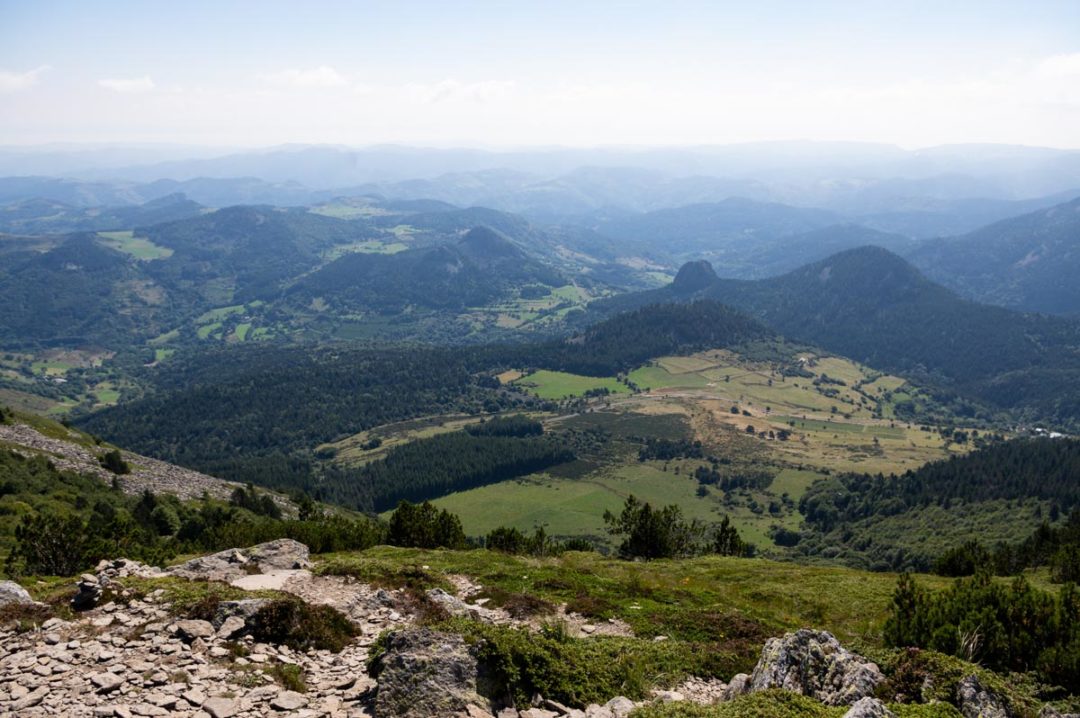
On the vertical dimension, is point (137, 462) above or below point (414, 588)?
below

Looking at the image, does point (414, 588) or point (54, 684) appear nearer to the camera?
point (54, 684)

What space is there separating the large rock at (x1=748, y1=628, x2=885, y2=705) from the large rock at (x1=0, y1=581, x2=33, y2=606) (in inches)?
1237

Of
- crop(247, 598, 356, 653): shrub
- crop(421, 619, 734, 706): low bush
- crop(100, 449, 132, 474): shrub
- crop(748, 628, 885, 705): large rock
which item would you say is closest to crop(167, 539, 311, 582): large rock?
crop(247, 598, 356, 653): shrub

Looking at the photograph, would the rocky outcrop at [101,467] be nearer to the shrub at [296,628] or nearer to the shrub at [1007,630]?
the shrub at [296,628]

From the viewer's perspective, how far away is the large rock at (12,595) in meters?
27.1

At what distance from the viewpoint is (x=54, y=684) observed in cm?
2041

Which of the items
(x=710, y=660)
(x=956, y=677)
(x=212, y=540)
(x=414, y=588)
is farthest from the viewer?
(x=212, y=540)

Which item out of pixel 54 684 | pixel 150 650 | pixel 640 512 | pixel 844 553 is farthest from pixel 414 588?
pixel 844 553

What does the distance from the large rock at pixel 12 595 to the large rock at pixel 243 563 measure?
9.22 m

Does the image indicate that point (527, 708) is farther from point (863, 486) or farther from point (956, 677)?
point (863, 486)

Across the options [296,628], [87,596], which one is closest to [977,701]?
[296,628]

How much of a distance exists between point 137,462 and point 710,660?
5471 inches

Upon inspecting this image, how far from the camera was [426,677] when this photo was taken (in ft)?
66.5

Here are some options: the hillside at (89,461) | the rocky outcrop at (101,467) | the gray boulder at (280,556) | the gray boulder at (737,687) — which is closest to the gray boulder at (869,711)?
the gray boulder at (737,687)
